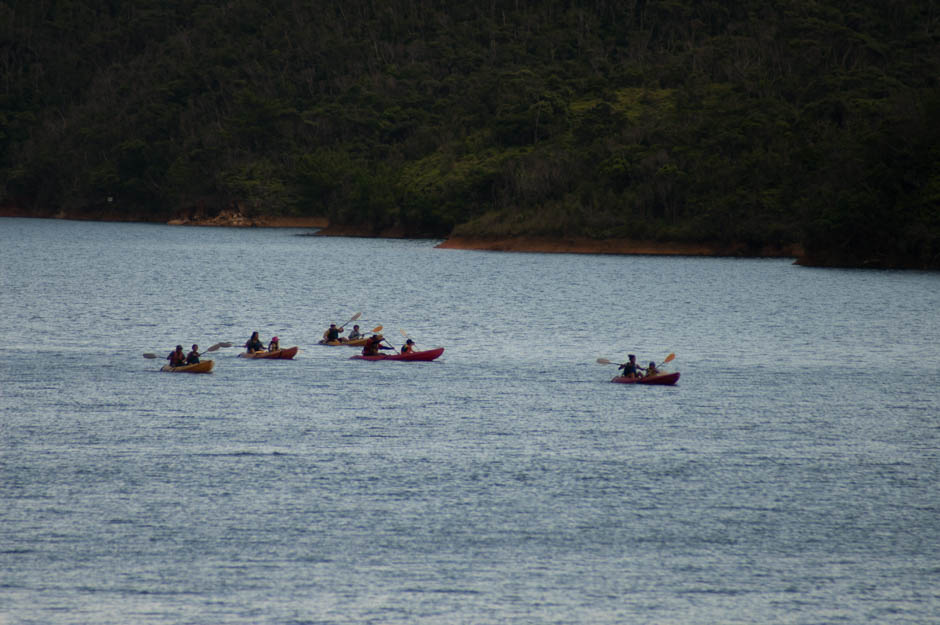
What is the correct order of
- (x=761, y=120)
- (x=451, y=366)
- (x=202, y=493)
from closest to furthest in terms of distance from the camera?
(x=202, y=493) → (x=451, y=366) → (x=761, y=120)

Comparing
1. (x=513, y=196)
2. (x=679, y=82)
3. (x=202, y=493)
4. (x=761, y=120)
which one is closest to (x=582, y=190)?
(x=513, y=196)

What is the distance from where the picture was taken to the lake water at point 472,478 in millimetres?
27891

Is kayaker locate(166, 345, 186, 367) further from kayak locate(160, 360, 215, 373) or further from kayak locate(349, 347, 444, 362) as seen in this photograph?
kayak locate(349, 347, 444, 362)

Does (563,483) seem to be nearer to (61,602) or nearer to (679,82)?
(61,602)

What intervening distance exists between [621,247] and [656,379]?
11264cm

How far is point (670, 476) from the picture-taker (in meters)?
38.6

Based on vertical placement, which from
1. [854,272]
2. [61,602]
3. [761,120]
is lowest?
[61,602]

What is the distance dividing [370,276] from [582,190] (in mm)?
45824

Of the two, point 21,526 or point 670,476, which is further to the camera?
point 670,476

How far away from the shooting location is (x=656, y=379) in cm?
5638

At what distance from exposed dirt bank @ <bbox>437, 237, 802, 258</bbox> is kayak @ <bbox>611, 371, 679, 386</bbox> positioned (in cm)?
10933

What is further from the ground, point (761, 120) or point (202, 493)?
point (761, 120)

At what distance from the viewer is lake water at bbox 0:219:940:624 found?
27.9 m

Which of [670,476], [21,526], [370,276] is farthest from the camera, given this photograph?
[370,276]
